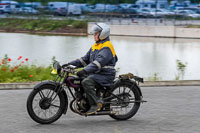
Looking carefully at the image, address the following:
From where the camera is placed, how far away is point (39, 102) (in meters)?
7.06

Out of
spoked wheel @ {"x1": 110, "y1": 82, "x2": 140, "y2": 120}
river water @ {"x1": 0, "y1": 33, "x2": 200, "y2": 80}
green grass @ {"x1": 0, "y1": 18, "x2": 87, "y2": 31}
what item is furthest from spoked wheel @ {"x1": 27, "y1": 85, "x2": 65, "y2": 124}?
A: green grass @ {"x1": 0, "y1": 18, "x2": 87, "y2": 31}

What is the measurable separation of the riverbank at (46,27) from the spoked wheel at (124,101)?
4616cm

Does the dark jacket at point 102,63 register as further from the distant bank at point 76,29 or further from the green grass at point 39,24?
the green grass at point 39,24

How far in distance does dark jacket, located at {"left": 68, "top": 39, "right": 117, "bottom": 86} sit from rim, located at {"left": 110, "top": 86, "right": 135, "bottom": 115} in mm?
293

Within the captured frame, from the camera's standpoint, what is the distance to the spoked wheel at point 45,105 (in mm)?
6982

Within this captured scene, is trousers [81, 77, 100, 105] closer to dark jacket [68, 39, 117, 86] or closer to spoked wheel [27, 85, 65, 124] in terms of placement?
dark jacket [68, 39, 117, 86]

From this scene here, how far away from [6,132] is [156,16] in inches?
2035

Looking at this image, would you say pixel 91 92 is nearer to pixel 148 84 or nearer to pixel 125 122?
pixel 125 122

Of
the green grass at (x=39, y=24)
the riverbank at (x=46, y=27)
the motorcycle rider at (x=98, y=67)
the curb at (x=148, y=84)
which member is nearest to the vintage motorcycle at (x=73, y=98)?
the motorcycle rider at (x=98, y=67)

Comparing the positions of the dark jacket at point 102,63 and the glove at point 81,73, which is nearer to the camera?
the glove at point 81,73

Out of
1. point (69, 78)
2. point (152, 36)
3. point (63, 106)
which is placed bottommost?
point (152, 36)

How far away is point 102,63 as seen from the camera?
280 inches

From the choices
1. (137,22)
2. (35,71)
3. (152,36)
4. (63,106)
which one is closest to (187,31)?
(152,36)

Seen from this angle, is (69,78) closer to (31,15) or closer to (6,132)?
(6,132)
